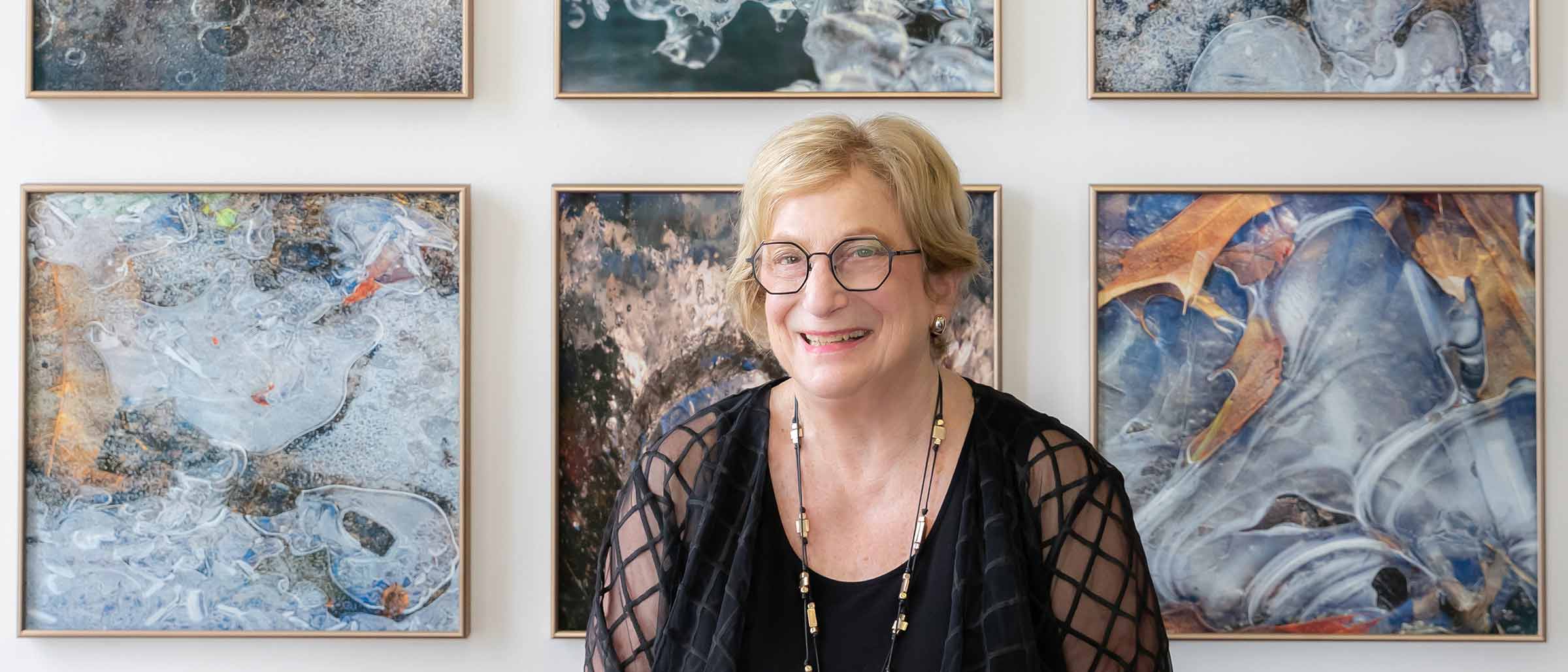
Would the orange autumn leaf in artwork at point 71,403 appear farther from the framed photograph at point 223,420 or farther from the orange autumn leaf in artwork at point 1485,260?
the orange autumn leaf in artwork at point 1485,260

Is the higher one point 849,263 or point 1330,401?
point 849,263

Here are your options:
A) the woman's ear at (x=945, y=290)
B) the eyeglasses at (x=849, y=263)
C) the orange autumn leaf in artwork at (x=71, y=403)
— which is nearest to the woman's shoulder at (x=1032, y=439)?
the woman's ear at (x=945, y=290)

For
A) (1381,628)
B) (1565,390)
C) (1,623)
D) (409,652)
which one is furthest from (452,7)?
(1565,390)

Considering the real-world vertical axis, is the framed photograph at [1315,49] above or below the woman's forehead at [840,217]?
above

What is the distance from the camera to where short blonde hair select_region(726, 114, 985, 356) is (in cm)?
120

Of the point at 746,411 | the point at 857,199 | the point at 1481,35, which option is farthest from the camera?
the point at 1481,35

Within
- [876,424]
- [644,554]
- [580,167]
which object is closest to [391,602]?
[644,554]

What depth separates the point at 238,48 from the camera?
1587 mm

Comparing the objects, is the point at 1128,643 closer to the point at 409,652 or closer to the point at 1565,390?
the point at 1565,390

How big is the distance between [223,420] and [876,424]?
1.04m

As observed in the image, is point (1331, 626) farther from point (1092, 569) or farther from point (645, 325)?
point (645, 325)

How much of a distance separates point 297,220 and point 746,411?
802 millimetres

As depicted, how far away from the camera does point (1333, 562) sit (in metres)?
1.58

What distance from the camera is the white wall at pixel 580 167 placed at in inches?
62.7
